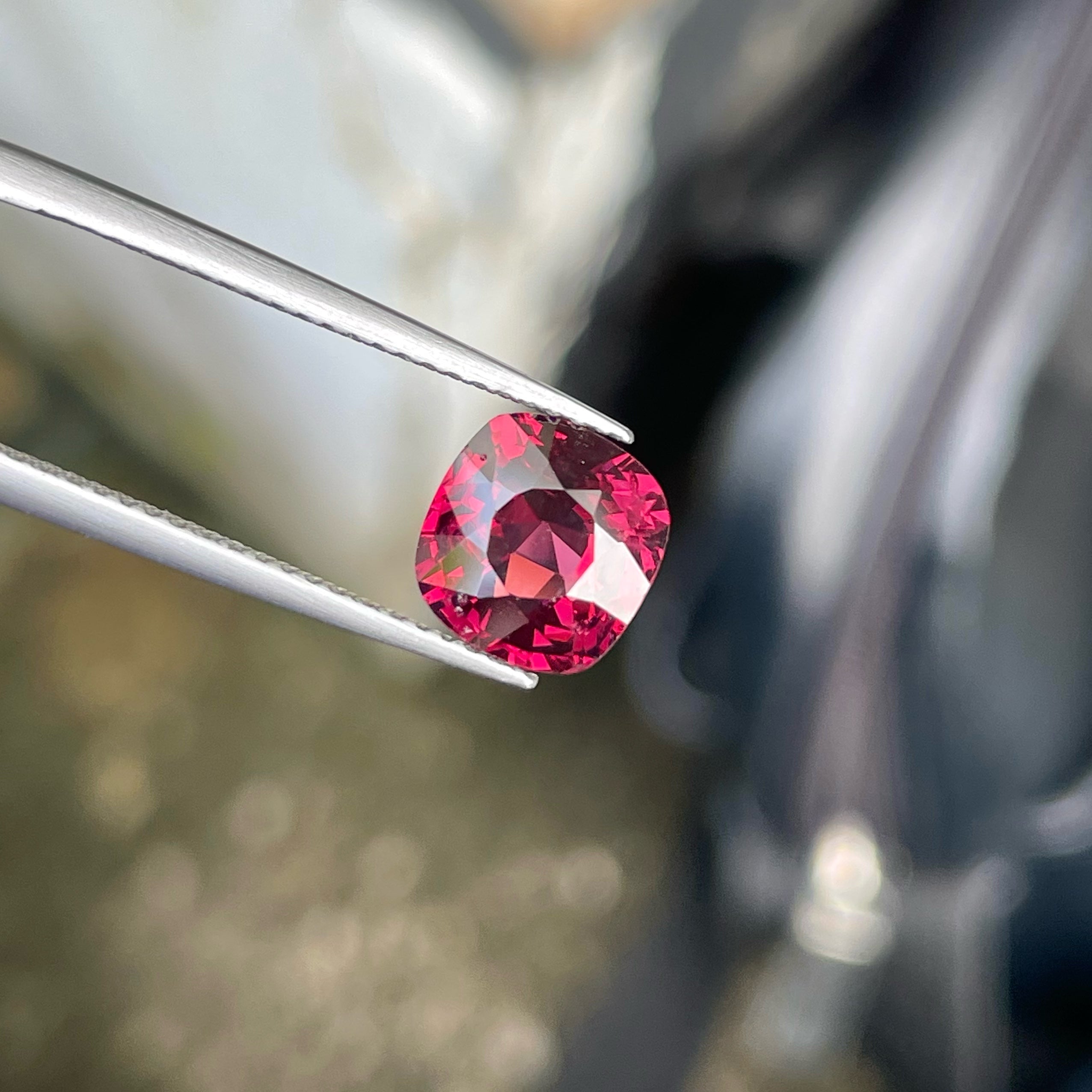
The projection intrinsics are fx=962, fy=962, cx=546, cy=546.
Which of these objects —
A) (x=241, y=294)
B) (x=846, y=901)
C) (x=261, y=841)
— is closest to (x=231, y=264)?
(x=241, y=294)

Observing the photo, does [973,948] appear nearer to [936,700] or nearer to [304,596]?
[936,700]

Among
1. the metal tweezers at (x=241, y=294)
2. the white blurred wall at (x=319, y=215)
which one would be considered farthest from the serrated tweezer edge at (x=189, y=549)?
the white blurred wall at (x=319, y=215)

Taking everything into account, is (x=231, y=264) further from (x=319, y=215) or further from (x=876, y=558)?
(x=876, y=558)

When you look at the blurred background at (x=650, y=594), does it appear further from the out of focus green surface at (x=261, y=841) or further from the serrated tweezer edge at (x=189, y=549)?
the serrated tweezer edge at (x=189, y=549)

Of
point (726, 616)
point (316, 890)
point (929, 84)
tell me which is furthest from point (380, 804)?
point (929, 84)

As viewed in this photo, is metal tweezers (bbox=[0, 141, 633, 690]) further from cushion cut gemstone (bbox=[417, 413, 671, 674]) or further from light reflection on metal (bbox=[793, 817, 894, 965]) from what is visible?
light reflection on metal (bbox=[793, 817, 894, 965])

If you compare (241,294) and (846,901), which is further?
(846,901)

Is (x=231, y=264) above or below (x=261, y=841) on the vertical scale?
above

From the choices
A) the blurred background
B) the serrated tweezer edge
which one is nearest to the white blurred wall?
the blurred background
